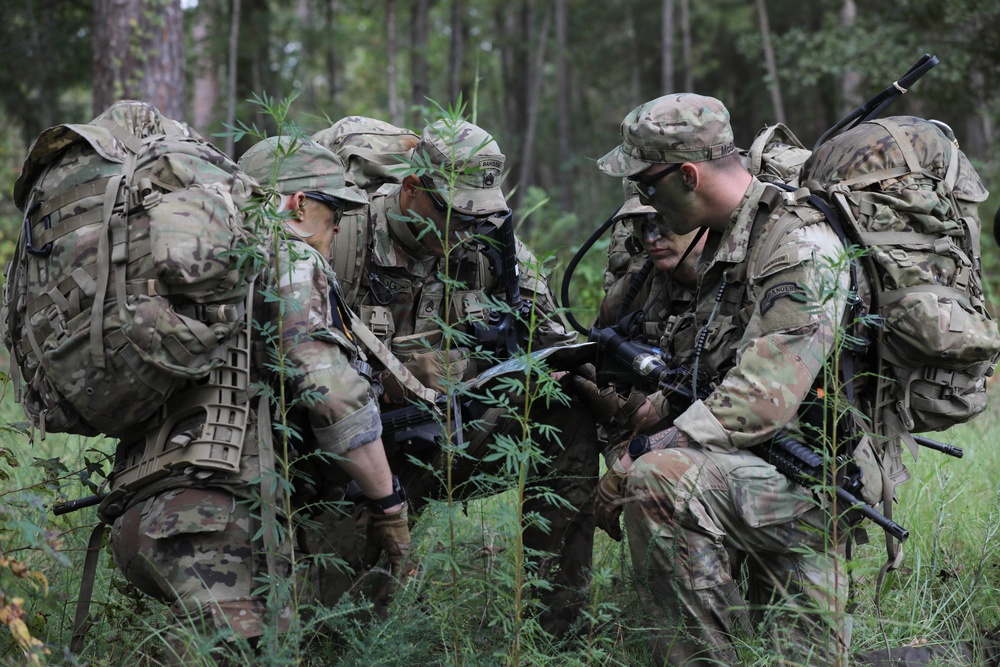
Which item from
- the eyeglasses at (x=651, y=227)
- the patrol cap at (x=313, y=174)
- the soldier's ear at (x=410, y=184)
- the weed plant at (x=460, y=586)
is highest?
the patrol cap at (x=313, y=174)

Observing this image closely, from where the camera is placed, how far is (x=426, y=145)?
12.4 ft

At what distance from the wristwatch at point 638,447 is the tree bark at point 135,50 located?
459 cm

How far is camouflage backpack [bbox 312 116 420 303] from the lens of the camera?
3.88 metres

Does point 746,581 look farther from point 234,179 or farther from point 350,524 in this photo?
point 234,179

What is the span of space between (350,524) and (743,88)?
66.3ft

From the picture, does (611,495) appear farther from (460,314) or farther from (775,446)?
(460,314)

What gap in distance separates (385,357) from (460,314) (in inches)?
31.6

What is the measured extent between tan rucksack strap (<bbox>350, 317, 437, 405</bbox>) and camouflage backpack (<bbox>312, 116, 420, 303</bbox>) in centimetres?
63

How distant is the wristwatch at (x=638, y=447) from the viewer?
3361 mm

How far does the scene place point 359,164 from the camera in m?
4.20

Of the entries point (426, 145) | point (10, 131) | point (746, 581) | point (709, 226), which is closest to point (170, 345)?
point (426, 145)

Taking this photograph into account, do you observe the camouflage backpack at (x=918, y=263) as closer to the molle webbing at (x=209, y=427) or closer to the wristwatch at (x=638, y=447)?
the wristwatch at (x=638, y=447)

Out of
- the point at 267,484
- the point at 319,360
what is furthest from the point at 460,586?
the point at 319,360

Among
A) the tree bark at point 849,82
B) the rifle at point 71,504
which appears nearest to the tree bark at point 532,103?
the tree bark at point 849,82
